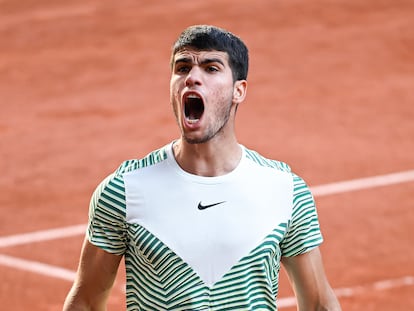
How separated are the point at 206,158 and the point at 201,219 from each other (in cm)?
29

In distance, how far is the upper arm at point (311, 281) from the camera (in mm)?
5379

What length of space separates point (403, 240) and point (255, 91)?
5053mm

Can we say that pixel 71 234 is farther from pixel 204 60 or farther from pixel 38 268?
pixel 204 60

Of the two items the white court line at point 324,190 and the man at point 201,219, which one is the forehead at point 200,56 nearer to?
the man at point 201,219

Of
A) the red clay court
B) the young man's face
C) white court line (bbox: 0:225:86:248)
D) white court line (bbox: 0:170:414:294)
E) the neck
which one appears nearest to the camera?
the young man's face

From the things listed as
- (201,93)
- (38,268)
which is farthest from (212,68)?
(38,268)

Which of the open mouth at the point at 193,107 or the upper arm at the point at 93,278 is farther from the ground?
the open mouth at the point at 193,107

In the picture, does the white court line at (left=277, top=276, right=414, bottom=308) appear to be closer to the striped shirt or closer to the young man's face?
the striped shirt

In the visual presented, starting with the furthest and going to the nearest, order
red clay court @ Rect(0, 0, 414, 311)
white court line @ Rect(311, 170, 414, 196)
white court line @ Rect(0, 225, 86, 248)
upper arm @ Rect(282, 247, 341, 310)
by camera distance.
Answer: white court line @ Rect(311, 170, 414, 196) < white court line @ Rect(0, 225, 86, 248) < red clay court @ Rect(0, 0, 414, 311) < upper arm @ Rect(282, 247, 341, 310)

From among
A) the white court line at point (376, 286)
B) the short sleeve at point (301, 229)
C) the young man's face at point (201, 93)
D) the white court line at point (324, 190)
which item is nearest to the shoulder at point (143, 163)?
the young man's face at point (201, 93)

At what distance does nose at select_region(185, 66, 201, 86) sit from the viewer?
5.15 m

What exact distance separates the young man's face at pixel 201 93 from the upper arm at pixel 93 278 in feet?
2.21

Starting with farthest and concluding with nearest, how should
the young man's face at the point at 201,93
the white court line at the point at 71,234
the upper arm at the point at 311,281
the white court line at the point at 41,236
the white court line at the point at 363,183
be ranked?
the white court line at the point at 363,183 < the white court line at the point at 41,236 < the white court line at the point at 71,234 < the upper arm at the point at 311,281 < the young man's face at the point at 201,93

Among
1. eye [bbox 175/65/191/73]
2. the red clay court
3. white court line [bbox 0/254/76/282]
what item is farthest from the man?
white court line [bbox 0/254/76/282]
